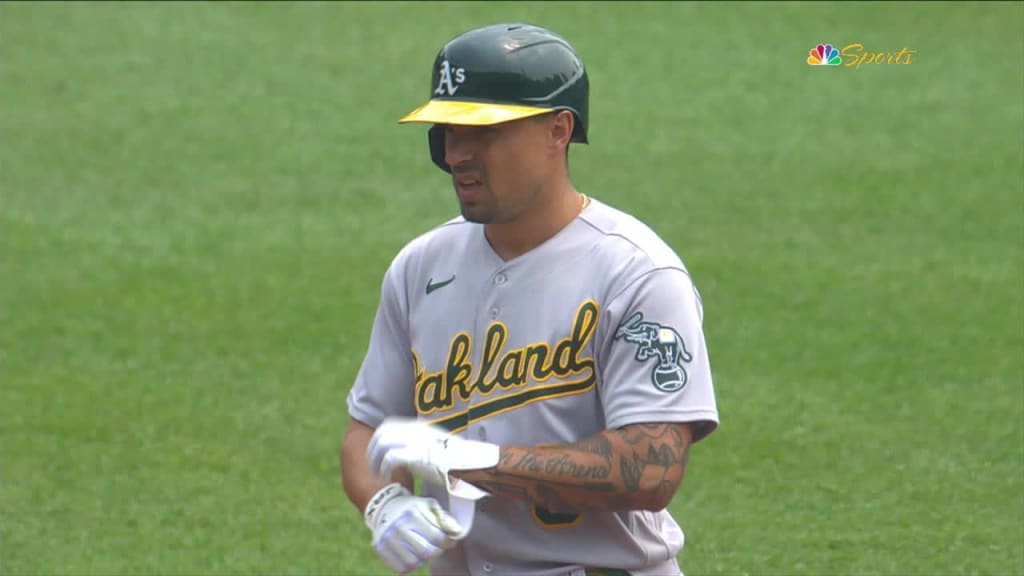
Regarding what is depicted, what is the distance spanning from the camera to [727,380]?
8219mm

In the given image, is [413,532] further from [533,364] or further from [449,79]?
[449,79]

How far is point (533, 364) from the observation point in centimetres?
336

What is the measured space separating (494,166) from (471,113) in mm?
141

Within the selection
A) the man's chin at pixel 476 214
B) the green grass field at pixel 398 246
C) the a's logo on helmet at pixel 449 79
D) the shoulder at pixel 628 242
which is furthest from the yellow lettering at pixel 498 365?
the green grass field at pixel 398 246

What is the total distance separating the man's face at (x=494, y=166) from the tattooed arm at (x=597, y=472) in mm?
506

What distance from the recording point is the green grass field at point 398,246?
6.72 metres

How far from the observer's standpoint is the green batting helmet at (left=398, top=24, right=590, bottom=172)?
130 inches

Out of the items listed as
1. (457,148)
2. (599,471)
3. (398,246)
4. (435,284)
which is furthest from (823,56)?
(599,471)

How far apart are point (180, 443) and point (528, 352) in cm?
451

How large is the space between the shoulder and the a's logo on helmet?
0.40 meters

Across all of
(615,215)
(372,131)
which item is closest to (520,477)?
(615,215)

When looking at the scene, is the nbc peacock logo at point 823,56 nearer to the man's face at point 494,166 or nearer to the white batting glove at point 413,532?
the man's face at point 494,166

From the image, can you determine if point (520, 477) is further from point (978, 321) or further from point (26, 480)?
point (978, 321)

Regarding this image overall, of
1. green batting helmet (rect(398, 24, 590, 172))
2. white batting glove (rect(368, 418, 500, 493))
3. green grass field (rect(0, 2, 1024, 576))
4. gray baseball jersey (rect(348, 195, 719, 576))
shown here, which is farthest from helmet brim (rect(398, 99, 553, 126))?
green grass field (rect(0, 2, 1024, 576))
